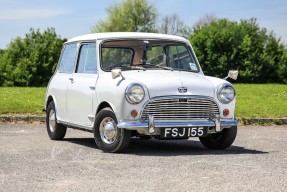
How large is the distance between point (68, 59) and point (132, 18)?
6019cm

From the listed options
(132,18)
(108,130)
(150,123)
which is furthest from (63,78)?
(132,18)

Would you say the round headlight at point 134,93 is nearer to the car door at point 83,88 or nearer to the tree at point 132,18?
the car door at point 83,88

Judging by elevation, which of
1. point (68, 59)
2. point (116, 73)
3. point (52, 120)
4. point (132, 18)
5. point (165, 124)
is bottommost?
point (52, 120)

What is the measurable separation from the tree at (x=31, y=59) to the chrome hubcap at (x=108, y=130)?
35.4 meters

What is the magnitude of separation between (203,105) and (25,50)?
126ft

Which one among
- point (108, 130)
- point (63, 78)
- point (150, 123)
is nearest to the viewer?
point (150, 123)

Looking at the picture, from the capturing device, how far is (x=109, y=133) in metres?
8.89

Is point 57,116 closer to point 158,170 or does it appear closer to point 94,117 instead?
point 94,117

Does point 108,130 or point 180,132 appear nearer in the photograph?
point 180,132

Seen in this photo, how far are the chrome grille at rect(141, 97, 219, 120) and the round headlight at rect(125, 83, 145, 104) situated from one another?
0.15m

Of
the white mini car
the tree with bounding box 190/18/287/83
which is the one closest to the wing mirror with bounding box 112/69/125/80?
the white mini car

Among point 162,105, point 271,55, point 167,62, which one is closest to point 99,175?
point 162,105

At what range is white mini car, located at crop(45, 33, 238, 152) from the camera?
863 centimetres

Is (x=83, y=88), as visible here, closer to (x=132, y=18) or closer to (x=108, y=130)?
(x=108, y=130)
